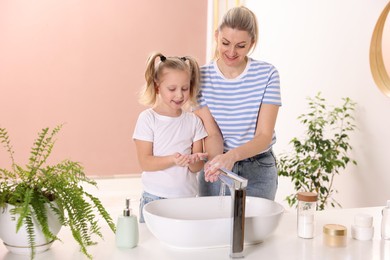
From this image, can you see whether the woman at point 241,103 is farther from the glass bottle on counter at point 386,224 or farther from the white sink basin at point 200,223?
the glass bottle on counter at point 386,224

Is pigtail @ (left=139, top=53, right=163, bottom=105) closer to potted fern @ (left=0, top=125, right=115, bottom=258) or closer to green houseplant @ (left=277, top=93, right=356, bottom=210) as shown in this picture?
potted fern @ (left=0, top=125, right=115, bottom=258)

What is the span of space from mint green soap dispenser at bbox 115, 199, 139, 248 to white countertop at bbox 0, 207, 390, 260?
0.02 meters

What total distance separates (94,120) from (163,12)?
138cm

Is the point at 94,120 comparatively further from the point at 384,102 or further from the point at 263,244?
the point at 263,244

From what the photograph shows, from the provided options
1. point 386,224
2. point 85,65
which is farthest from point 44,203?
point 85,65

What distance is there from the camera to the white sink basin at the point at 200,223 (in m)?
1.29

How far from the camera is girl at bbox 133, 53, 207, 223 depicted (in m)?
1.86

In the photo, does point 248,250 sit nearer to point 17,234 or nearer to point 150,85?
point 17,234

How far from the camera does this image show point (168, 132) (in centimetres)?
188

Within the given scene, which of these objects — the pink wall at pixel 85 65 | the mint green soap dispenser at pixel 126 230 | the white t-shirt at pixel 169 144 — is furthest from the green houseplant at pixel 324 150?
the mint green soap dispenser at pixel 126 230

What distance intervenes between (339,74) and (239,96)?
1.88 m

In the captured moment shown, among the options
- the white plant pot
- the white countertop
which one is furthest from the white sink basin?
the white plant pot

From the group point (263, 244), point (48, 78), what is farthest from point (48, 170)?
point (48, 78)

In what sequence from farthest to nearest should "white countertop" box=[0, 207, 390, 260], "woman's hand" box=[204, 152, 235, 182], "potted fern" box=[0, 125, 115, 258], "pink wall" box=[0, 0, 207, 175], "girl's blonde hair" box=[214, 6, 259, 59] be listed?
"pink wall" box=[0, 0, 207, 175], "girl's blonde hair" box=[214, 6, 259, 59], "woman's hand" box=[204, 152, 235, 182], "white countertop" box=[0, 207, 390, 260], "potted fern" box=[0, 125, 115, 258]
